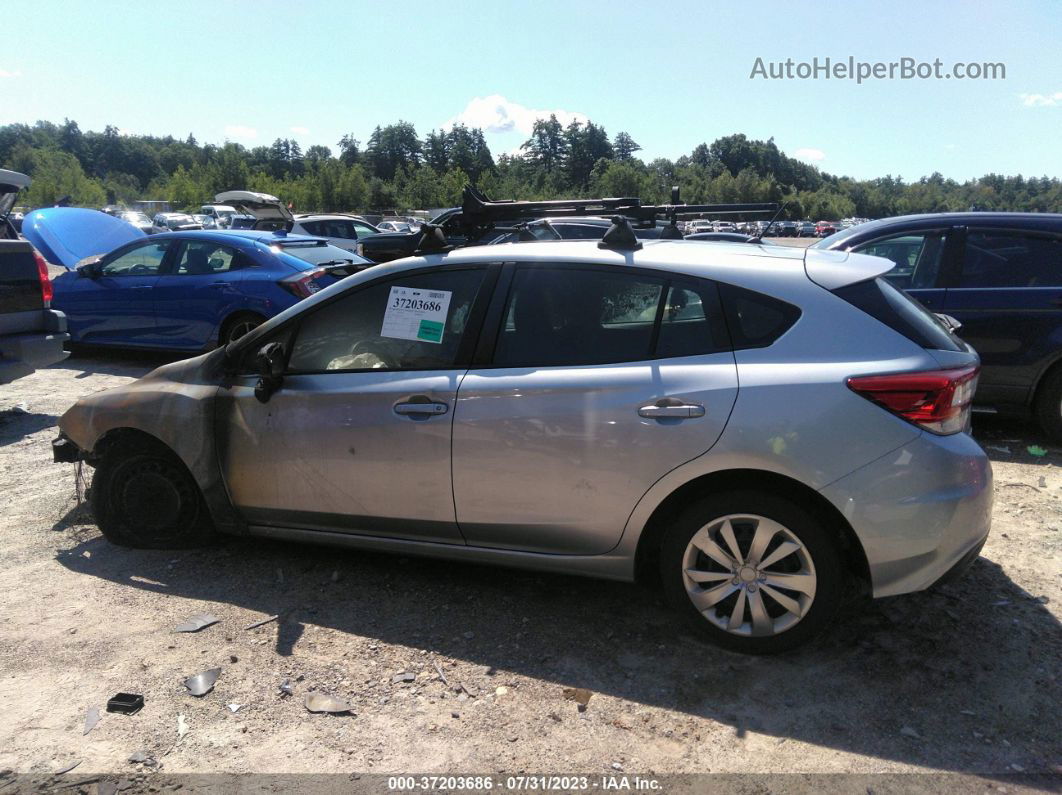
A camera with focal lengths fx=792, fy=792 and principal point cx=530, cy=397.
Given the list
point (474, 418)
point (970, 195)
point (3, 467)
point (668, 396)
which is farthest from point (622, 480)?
point (970, 195)

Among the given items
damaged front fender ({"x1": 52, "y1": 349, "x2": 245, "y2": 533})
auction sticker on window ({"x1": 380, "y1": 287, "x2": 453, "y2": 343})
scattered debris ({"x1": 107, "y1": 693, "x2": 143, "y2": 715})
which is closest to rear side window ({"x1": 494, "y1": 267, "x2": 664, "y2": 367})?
auction sticker on window ({"x1": 380, "y1": 287, "x2": 453, "y2": 343})

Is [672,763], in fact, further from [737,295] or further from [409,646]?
[737,295]

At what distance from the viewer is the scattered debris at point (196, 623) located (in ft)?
11.7

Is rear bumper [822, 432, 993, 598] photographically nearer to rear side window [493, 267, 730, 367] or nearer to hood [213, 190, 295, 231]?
rear side window [493, 267, 730, 367]

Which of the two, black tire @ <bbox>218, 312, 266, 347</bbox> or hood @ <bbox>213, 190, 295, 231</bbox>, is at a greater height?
hood @ <bbox>213, 190, 295, 231</bbox>

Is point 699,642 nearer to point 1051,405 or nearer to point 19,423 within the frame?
point 1051,405

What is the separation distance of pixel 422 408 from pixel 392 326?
486mm

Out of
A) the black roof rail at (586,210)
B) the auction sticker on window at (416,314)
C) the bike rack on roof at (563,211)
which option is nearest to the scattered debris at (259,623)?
the auction sticker on window at (416,314)

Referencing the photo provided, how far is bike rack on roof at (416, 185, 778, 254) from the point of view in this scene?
155 inches

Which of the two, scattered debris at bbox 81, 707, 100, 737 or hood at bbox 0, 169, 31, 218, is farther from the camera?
hood at bbox 0, 169, 31, 218

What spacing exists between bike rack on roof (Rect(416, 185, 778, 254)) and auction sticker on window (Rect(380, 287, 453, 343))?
0.90ft

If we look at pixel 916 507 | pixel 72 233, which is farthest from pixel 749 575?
pixel 72 233

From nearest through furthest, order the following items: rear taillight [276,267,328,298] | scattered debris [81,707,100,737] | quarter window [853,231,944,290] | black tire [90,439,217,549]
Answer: scattered debris [81,707,100,737] → black tire [90,439,217,549] → quarter window [853,231,944,290] → rear taillight [276,267,328,298]

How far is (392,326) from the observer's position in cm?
378
